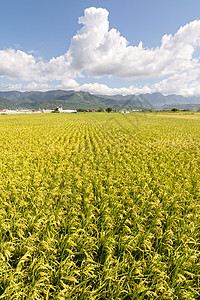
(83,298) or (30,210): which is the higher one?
(30,210)

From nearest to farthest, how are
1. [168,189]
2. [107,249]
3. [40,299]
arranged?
[40,299] → [107,249] → [168,189]

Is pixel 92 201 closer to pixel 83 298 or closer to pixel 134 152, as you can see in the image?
pixel 83 298

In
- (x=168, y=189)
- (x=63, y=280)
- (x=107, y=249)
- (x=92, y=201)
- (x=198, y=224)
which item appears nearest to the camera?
(x=63, y=280)

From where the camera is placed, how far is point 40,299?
3004 millimetres

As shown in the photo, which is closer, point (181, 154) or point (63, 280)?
point (63, 280)

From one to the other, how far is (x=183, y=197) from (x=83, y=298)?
5.57m

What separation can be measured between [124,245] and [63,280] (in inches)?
69.5

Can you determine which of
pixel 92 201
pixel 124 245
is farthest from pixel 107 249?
pixel 92 201

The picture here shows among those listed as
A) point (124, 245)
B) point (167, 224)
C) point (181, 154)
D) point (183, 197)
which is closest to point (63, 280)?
point (124, 245)

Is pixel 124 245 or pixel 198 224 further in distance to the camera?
pixel 198 224

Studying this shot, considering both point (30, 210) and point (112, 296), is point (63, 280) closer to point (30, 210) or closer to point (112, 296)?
point (112, 296)

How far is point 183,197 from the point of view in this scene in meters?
6.63

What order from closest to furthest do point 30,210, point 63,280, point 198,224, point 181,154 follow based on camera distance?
point 63,280 < point 198,224 < point 30,210 < point 181,154

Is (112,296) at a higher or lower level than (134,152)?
lower
